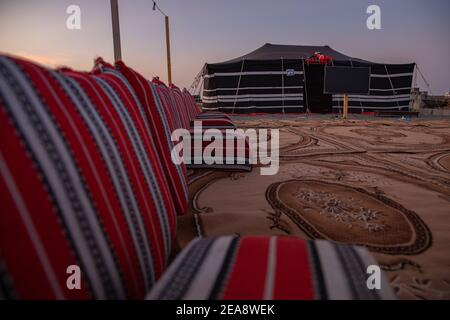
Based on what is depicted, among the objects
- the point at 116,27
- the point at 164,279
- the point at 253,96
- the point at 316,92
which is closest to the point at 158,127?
the point at 164,279

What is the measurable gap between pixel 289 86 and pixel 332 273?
909 centimetres

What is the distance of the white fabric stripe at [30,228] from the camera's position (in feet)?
1.10

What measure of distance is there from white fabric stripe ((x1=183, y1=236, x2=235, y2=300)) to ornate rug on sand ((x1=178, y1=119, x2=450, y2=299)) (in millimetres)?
559

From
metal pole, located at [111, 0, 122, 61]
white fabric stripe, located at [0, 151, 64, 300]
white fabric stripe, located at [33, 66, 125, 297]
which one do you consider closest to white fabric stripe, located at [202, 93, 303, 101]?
metal pole, located at [111, 0, 122, 61]

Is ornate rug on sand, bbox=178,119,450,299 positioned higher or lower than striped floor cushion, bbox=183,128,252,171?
lower

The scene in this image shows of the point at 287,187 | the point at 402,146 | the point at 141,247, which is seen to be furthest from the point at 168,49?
the point at 141,247

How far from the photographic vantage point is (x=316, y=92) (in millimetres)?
9266

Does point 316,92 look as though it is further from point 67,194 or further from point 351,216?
point 67,194

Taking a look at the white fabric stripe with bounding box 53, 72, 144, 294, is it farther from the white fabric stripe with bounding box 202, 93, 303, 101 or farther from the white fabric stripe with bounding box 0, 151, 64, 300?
the white fabric stripe with bounding box 202, 93, 303, 101

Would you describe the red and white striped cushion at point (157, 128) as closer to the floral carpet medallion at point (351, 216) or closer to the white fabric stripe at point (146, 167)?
the white fabric stripe at point (146, 167)

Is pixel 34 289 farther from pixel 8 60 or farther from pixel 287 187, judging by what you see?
pixel 287 187

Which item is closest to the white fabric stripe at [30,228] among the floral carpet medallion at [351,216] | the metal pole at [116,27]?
the floral carpet medallion at [351,216]

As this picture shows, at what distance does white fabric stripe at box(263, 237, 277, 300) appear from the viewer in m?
0.45
